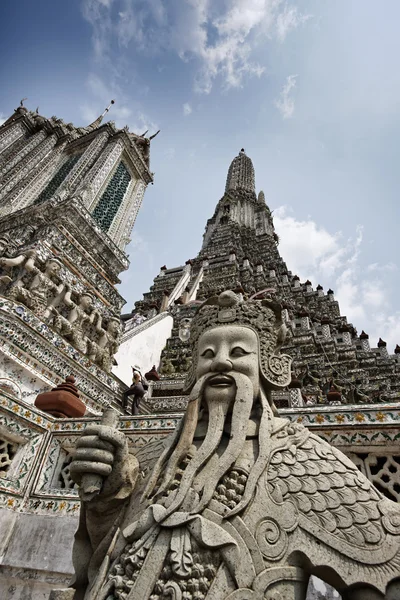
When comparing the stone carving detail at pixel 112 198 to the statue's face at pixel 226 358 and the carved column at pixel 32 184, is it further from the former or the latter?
the statue's face at pixel 226 358

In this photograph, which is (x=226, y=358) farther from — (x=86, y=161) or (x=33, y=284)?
(x=86, y=161)

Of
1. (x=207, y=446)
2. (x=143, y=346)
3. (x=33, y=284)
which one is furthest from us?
(x=143, y=346)

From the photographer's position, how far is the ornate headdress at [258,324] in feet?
7.96

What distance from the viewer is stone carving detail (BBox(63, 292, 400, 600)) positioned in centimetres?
151

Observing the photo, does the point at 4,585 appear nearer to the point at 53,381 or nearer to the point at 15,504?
the point at 15,504

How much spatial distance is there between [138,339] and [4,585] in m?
8.89

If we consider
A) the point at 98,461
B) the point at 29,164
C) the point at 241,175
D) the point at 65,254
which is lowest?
the point at 98,461

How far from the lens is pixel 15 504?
136 inches

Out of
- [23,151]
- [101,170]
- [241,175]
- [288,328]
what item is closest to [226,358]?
[288,328]

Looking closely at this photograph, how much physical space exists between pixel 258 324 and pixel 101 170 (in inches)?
488

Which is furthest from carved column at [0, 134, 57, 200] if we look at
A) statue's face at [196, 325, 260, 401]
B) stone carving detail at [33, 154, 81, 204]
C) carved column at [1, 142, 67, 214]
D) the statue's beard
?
the statue's beard

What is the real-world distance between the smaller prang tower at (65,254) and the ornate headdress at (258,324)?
4.51m

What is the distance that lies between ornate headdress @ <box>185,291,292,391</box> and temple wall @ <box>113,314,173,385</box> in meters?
8.05

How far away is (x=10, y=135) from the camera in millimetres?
17859
